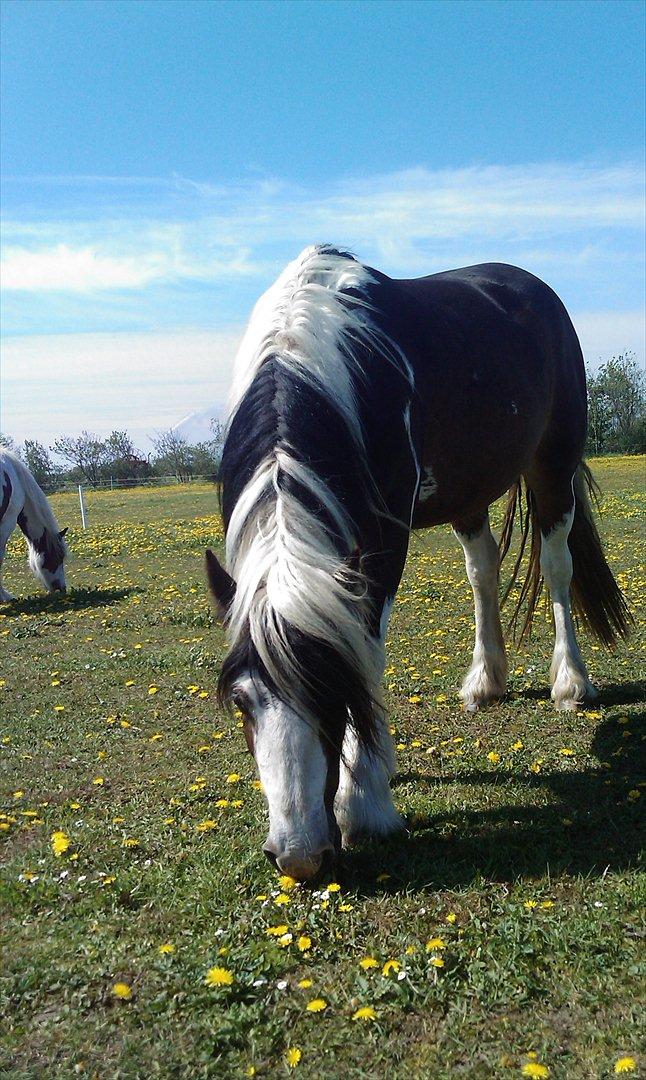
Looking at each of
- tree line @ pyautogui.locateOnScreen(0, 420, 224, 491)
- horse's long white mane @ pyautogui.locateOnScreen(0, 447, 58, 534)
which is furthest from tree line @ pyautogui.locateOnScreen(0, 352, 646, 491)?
horse's long white mane @ pyautogui.locateOnScreen(0, 447, 58, 534)

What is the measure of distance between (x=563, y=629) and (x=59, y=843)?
3569 mm

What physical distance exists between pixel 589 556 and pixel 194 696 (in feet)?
10.3

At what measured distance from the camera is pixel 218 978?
9.42 feet

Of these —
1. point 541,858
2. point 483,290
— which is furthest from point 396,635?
point 541,858

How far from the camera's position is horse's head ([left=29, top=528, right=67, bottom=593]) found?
12.1 meters

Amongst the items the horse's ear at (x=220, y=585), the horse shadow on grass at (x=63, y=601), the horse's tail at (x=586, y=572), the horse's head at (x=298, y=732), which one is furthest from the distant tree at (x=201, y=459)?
the horse's head at (x=298, y=732)

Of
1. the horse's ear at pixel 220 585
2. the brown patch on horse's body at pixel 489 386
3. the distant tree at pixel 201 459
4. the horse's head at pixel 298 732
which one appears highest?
the distant tree at pixel 201 459

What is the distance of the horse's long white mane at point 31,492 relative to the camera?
12391 millimetres

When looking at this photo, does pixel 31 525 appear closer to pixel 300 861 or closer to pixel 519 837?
pixel 519 837

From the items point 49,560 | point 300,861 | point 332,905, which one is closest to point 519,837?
point 332,905

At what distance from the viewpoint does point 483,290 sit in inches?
216

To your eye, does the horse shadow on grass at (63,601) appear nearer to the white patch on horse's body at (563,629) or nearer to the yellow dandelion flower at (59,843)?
the white patch on horse's body at (563,629)

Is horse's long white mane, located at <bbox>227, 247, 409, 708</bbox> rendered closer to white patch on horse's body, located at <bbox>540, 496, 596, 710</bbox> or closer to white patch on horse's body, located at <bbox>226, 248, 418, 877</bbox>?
white patch on horse's body, located at <bbox>226, 248, 418, 877</bbox>

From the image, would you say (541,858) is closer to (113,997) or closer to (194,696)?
(113,997)
